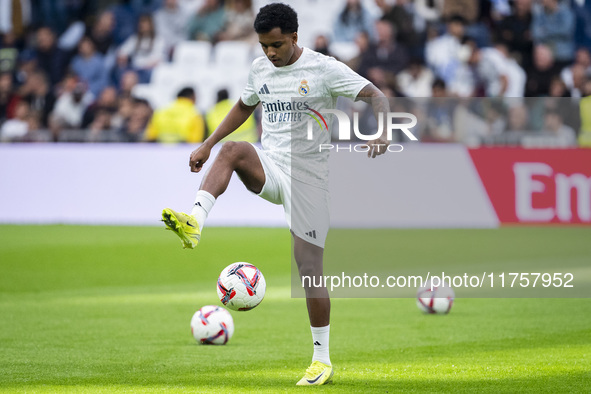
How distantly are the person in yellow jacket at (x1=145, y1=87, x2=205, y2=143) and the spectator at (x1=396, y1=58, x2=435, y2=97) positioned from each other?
4.02 metres

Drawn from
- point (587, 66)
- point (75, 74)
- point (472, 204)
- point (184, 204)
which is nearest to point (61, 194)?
point (184, 204)

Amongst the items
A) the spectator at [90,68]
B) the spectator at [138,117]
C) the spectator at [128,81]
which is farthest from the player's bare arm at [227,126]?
the spectator at [90,68]

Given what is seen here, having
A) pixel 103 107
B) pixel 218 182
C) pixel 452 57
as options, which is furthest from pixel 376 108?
pixel 452 57

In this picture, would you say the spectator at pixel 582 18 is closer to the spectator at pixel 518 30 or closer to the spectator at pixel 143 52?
the spectator at pixel 518 30

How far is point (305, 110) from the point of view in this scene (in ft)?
22.0

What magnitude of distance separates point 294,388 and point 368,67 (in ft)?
46.5

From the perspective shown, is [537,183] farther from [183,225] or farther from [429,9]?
[183,225]

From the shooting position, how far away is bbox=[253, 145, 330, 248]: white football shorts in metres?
6.60

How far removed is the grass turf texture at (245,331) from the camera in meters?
6.73

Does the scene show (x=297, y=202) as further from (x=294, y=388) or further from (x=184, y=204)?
(x=184, y=204)

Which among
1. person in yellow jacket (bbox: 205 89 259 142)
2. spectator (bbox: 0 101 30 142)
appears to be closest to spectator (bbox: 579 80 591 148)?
person in yellow jacket (bbox: 205 89 259 142)

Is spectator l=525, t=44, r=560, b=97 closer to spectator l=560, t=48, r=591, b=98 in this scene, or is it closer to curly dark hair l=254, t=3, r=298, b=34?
spectator l=560, t=48, r=591, b=98

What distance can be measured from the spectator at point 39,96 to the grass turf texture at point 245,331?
5.64m

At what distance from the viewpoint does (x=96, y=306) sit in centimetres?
1077
